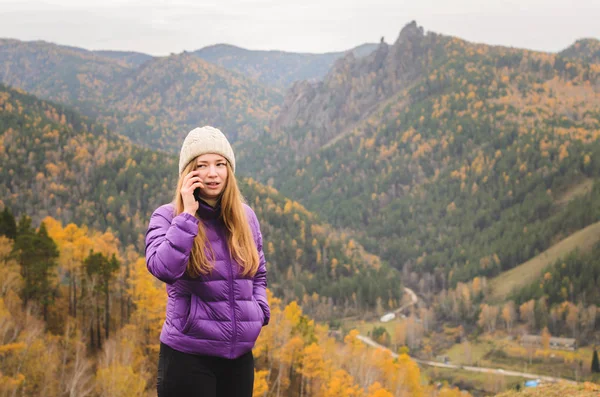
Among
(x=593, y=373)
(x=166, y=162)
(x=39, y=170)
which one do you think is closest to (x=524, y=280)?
(x=593, y=373)

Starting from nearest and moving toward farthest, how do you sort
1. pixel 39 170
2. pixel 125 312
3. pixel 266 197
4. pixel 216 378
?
pixel 216 378
pixel 125 312
pixel 39 170
pixel 266 197

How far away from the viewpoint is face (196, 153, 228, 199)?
18.2 feet

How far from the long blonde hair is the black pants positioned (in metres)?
0.92

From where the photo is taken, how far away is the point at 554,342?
12281 cm

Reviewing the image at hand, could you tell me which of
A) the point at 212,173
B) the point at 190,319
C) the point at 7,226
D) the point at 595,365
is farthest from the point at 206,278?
the point at 595,365

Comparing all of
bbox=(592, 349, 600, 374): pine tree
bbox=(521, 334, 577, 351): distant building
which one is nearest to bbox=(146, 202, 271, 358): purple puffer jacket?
bbox=(592, 349, 600, 374): pine tree

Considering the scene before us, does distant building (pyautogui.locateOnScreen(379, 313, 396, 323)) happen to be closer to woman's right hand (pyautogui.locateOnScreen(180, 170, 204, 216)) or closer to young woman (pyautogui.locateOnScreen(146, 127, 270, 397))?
young woman (pyautogui.locateOnScreen(146, 127, 270, 397))

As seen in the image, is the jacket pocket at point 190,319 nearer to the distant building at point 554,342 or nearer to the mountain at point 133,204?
the distant building at point 554,342

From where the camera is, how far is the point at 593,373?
10119 cm

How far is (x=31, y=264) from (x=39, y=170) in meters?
154

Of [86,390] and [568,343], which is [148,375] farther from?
[568,343]

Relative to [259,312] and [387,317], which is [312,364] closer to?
[259,312]

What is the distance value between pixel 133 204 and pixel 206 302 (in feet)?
564

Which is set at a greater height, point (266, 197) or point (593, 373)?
point (266, 197)
